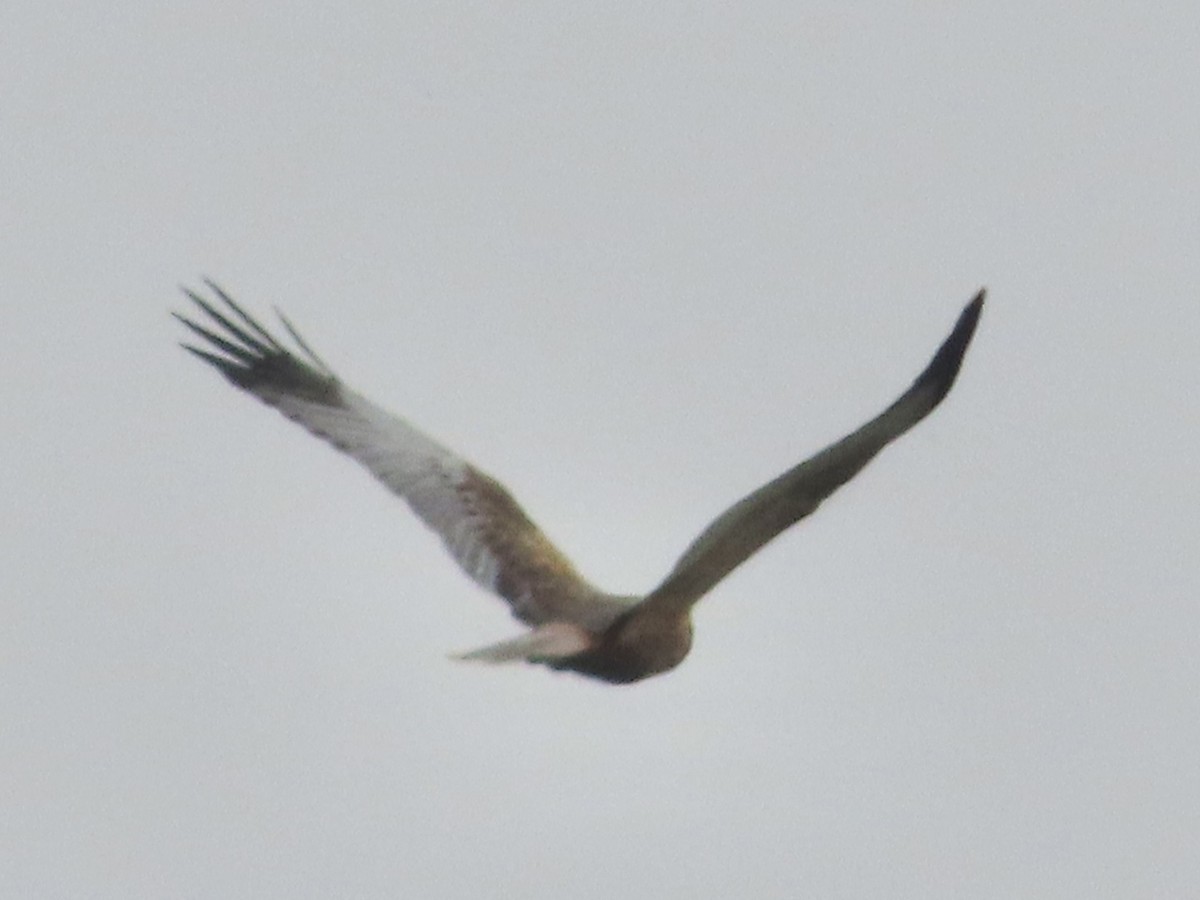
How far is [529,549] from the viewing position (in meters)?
14.5

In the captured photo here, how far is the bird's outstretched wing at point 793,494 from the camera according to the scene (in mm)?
12625

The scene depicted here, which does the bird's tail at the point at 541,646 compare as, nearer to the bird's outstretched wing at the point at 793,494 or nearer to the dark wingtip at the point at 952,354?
the bird's outstretched wing at the point at 793,494

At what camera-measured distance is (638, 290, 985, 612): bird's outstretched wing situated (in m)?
12.6

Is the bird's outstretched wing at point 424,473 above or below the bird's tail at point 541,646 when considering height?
above

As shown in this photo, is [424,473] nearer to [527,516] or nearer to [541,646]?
[527,516]

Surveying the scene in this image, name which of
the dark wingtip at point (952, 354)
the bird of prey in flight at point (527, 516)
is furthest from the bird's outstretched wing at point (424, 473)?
the dark wingtip at point (952, 354)

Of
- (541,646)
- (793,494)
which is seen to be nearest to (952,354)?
(793,494)

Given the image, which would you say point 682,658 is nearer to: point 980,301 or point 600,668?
point 600,668

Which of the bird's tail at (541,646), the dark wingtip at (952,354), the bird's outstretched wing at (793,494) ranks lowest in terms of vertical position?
the bird's tail at (541,646)

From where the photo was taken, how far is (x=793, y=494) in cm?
1266

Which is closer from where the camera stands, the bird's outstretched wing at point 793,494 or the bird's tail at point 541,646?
the bird's tail at point 541,646

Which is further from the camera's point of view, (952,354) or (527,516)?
(527,516)

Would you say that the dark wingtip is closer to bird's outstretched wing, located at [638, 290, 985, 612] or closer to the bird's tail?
bird's outstretched wing, located at [638, 290, 985, 612]

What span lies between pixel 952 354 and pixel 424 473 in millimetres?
3007
